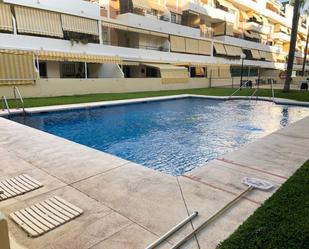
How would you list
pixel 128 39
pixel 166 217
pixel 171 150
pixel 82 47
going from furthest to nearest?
1. pixel 128 39
2. pixel 82 47
3. pixel 171 150
4. pixel 166 217

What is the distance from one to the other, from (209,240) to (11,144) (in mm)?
6789

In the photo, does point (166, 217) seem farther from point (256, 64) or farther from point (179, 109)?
point (256, 64)

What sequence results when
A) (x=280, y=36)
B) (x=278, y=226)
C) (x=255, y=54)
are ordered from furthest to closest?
(x=280, y=36) < (x=255, y=54) < (x=278, y=226)

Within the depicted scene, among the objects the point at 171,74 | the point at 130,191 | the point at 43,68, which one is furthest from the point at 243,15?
the point at 130,191

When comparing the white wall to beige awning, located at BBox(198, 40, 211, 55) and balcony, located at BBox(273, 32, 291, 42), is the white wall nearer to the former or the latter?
beige awning, located at BBox(198, 40, 211, 55)

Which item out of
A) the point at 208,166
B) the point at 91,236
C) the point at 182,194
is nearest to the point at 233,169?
the point at 208,166

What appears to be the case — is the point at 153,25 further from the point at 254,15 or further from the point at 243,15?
the point at 254,15

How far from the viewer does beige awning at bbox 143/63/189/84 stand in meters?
30.4

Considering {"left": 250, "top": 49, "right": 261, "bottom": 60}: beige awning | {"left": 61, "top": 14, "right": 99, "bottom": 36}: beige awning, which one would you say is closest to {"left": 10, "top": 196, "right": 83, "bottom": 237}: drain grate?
{"left": 61, "top": 14, "right": 99, "bottom": 36}: beige awning

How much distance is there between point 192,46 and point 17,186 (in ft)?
121

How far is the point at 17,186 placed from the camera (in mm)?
4836

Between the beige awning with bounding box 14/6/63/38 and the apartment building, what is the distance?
3.0 inches

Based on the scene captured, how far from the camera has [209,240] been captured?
10.9 ft

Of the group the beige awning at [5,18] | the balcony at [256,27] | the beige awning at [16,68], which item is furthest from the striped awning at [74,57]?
the balcony at [256,27]
